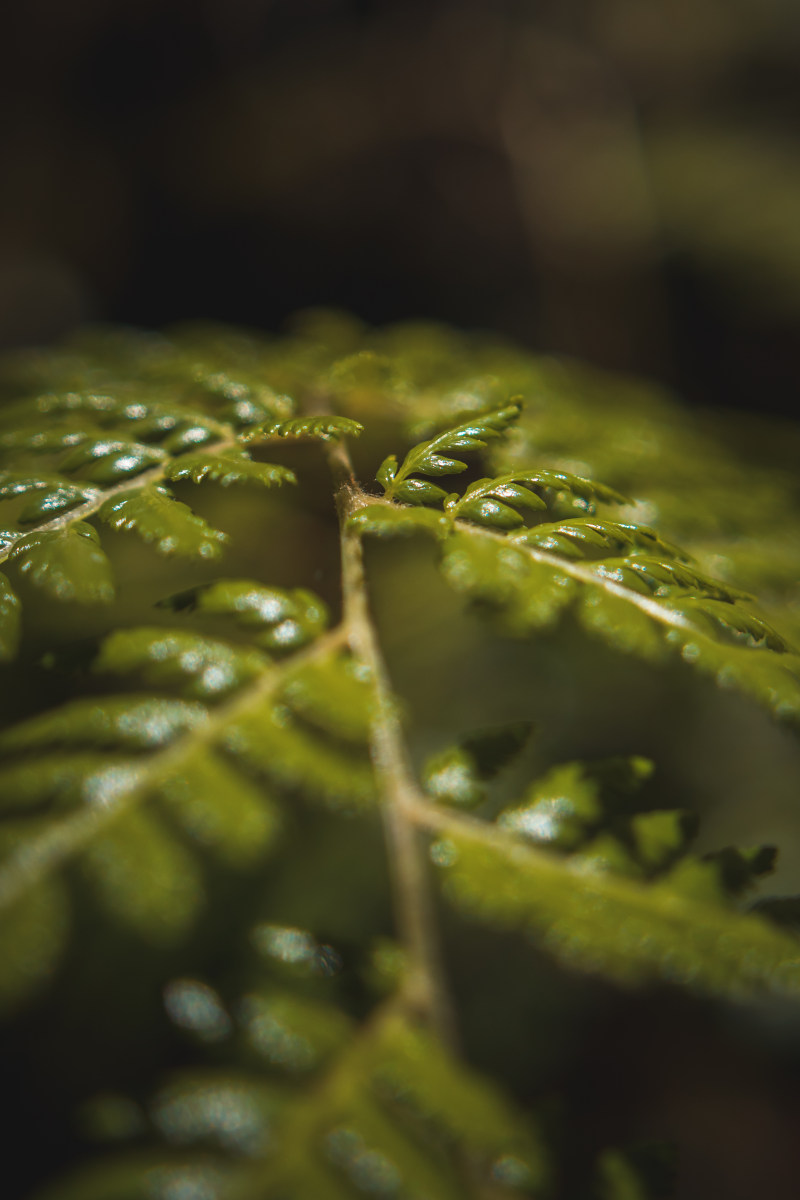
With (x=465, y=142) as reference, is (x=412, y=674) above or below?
below

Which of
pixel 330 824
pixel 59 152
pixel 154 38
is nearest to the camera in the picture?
pixel 330 824

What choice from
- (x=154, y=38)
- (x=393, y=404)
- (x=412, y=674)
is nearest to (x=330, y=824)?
(x=412, y=674)

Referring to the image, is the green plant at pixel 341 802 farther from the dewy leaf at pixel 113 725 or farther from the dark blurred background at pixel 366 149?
the dark blurred background at pixel 366 149

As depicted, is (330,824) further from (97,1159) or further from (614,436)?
(97,1159)

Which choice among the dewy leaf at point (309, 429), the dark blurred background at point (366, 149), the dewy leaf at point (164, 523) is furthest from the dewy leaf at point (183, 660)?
the dark blurred background at point (366, 149)

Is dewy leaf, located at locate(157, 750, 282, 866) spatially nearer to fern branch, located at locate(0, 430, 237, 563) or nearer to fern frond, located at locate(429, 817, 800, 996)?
fern frond, located at locate(429, 817, 800, 996)

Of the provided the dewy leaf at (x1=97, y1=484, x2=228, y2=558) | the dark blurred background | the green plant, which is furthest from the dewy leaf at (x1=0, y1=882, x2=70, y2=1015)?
the dark blurred background
